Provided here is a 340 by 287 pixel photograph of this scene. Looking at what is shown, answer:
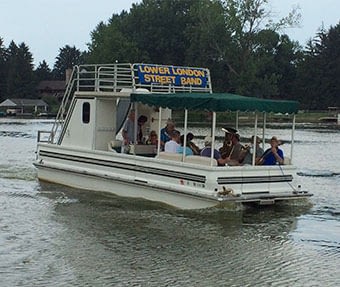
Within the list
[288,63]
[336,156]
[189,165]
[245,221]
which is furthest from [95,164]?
[288,63]

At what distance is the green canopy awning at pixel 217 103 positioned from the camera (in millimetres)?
15266

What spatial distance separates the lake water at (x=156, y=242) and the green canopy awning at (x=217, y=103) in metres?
2.34

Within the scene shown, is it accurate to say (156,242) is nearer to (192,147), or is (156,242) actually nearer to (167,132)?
(192,147)

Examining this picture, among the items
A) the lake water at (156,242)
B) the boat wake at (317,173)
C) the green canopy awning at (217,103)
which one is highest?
the green canopy awning at (217,103)

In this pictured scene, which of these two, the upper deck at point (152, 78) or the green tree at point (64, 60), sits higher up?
the green tree at point (64, 60)

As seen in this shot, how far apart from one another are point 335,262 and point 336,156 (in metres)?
23.2

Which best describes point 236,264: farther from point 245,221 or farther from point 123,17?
point 123,17

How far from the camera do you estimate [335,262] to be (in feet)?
38.1

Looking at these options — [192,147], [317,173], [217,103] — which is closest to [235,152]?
[192,147]

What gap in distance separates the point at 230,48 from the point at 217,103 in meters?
75.9

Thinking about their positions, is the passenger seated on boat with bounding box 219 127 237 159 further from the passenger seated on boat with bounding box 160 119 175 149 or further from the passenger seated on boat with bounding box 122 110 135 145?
the passenger seated on boat with bounding box 122 110 135 145

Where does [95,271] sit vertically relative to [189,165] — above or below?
below

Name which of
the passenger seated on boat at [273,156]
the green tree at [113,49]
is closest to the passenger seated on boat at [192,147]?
A: the passenger seated on boat at [273,156]

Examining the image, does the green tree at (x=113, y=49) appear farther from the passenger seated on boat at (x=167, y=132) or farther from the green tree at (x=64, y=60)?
the passenger seated on boat at (x=167, y=132)
